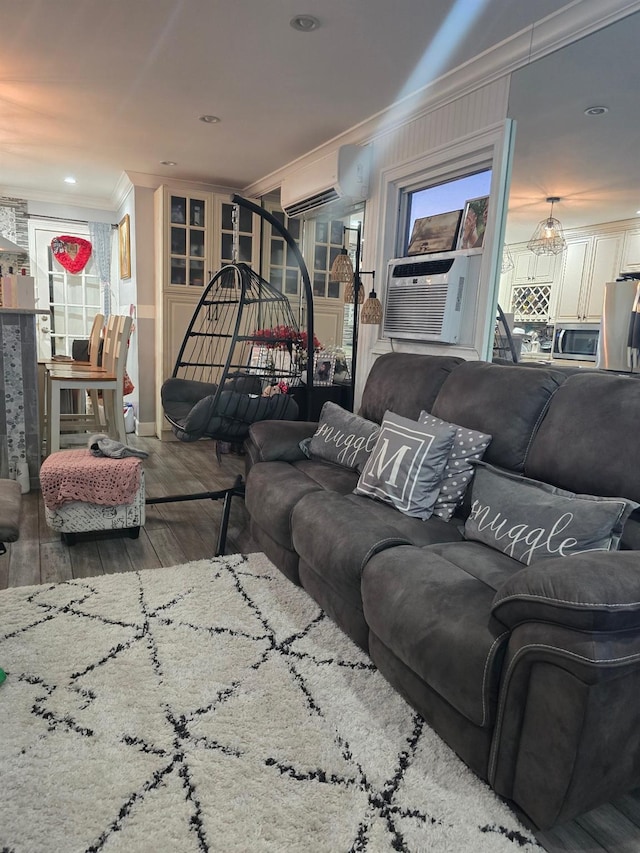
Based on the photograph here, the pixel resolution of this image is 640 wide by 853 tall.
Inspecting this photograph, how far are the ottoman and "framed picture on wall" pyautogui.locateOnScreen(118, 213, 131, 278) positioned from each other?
337cm

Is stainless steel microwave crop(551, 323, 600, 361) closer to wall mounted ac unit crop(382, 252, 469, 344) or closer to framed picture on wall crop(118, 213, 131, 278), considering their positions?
wall mounted ac unit crop(382, 252, 469, 344)

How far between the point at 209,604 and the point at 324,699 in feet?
2.29

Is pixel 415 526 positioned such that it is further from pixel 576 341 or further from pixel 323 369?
pixel 323 369

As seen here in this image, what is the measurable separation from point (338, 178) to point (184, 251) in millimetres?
2145

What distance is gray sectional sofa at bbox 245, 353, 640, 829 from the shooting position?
1.11 meters

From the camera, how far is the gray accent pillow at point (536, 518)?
1503 mm

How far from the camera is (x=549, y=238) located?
7.72 feet

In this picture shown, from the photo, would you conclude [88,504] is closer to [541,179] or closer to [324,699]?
[324,699]

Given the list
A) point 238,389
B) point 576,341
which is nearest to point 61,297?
point 238,389

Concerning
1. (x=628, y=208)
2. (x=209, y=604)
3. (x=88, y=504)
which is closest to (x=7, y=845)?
(x=209, y=604)

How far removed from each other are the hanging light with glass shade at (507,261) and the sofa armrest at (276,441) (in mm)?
1232

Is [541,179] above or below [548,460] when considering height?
above

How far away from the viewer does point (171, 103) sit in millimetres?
3371

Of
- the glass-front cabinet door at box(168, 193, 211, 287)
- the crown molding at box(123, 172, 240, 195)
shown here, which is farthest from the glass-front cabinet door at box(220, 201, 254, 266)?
the crown molding at box(123, 172, 240, 195)
